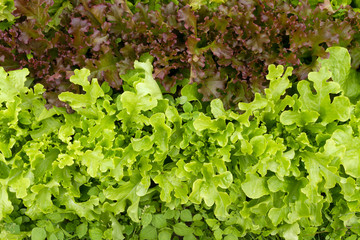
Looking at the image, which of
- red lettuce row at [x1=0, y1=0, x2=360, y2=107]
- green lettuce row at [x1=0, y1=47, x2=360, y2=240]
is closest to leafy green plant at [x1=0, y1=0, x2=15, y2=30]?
red lettuce row at [x1=0, y1=0, x2=360, y2=107]

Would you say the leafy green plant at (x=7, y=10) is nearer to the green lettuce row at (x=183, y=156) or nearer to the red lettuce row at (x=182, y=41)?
the red lettuce row at (x=182, y=41)

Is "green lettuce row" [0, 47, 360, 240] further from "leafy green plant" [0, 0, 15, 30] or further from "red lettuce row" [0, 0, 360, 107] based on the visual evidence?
"leafy green plant" [0, 0, 15, 30]

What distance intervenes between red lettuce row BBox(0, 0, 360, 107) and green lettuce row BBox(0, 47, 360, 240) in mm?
126

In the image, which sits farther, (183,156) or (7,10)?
(7,10)

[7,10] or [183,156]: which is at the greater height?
[7,10]

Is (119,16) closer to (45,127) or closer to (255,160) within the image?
(45,127)

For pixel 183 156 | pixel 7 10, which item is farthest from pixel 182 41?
pixel 7 10

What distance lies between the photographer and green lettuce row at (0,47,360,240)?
7.54 feet

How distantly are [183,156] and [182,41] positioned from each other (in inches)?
31.1

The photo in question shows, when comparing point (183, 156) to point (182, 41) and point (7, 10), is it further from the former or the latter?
point (7, 10)

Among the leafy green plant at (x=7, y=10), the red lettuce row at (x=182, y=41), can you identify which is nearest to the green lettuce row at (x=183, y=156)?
the red lettuce row at (x=182, y=41)

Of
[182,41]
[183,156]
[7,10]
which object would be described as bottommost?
[183,156]

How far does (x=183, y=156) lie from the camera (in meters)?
2.54

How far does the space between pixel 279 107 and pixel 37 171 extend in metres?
1.64
